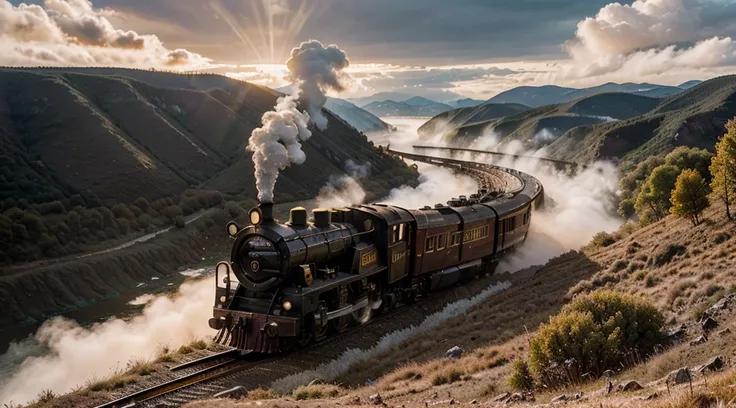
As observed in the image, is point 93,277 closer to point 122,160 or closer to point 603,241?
point 122,160

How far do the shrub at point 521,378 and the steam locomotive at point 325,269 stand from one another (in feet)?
24.7

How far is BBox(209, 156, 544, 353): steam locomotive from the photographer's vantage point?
18.7 metres

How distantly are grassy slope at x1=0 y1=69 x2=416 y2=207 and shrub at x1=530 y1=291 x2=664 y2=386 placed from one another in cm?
5534

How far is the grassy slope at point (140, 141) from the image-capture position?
214ft

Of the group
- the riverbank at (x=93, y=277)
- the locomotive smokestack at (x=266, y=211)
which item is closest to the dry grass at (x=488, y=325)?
the locomotive smokestack at (x=266, y=211)

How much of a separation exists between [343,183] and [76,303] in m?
55.4

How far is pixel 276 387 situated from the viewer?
16.5 m

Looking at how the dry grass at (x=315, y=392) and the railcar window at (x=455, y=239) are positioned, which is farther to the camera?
the railcar window at (x=455, y=239)

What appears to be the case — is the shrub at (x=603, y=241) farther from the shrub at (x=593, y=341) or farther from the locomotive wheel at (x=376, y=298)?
the shrub at (x=593, y=341)

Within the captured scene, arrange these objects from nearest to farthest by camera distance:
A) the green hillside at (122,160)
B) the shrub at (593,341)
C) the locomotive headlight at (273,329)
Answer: the shrub at (593,341) → the locomotive headlight at (273,329) → the green hillside at (122,160)

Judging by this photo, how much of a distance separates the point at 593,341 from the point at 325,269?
961 centimetres

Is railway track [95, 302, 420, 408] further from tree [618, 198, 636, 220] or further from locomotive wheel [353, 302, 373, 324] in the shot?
tree [618, 198, 636, 220]

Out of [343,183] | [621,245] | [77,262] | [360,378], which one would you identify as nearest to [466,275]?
Result: [621,245]

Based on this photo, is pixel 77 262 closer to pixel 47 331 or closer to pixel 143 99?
pixel 47 331
